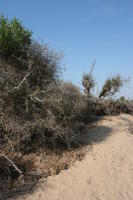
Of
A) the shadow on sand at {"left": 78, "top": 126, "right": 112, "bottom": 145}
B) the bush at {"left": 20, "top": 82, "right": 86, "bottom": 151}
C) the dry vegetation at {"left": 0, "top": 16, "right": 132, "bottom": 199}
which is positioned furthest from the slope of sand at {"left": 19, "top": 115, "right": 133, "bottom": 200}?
the bush at {"left": 20, "top": 82, "right": 86, "bottom": 151}

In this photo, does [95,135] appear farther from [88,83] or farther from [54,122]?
[88,83]

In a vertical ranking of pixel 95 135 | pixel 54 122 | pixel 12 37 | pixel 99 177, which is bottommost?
pixel 99 177

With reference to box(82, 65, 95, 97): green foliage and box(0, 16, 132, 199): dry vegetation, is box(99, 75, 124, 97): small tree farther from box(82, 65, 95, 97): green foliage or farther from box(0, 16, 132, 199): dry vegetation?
box(0, 16, 132, 199): dry vegetation

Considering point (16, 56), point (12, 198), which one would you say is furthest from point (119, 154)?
point (16, 56)

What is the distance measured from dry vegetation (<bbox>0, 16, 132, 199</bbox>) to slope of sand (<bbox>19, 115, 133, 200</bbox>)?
42 centimetres

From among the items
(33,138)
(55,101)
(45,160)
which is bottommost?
(45,160)

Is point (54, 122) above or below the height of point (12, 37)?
below

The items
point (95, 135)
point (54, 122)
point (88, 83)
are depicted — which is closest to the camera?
point (54, 122)

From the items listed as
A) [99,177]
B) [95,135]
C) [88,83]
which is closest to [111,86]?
[88,83]

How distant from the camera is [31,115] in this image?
916 centimetres

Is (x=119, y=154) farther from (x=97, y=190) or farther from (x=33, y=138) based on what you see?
(x=33, y=138)

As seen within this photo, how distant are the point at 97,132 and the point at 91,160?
281 centimetres

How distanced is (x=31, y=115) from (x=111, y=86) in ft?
27.4

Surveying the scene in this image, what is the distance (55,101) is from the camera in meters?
9.25
